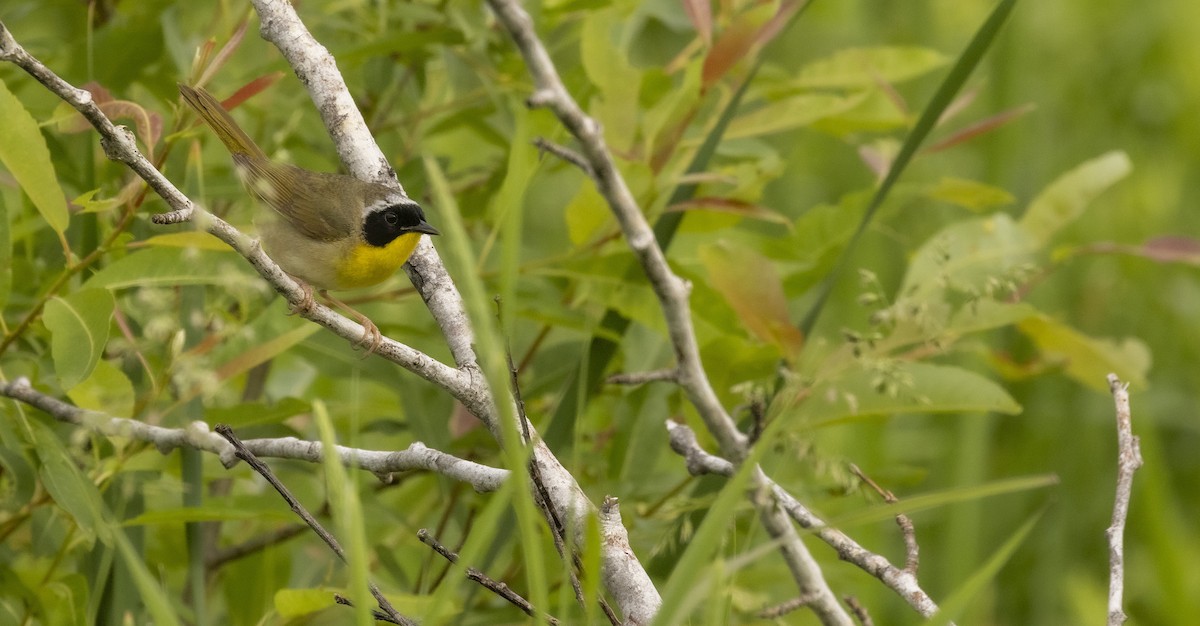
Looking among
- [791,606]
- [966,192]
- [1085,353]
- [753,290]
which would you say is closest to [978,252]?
[966,192]

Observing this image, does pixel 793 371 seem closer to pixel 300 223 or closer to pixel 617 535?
pixel 617 535

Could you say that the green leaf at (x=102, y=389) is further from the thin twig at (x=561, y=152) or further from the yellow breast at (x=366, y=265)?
the thin twig at (x=561, y=152)

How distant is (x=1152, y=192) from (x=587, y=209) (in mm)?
3615

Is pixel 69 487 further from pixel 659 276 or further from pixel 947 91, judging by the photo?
pixel 947 91

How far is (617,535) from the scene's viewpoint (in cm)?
162

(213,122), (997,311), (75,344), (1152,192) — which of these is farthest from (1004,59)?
(75,344)

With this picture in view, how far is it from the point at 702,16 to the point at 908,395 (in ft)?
2.57

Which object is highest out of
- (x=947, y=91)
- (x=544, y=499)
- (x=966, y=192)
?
(x=966, y=192)

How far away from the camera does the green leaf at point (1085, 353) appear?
7.97ft

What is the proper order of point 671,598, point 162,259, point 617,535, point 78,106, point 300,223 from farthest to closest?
point 300,223 < point 162,259 < point 617,535 < point 78,106 < point 671,598

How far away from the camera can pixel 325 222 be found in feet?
8.87

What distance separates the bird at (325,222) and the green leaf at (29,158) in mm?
390

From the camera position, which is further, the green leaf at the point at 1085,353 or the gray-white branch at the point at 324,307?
the green leaf at the point at 1085,353

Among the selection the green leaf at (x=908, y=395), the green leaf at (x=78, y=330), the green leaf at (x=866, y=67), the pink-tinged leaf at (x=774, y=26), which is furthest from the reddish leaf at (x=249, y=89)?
the green leaf at (x=866, y=67)
